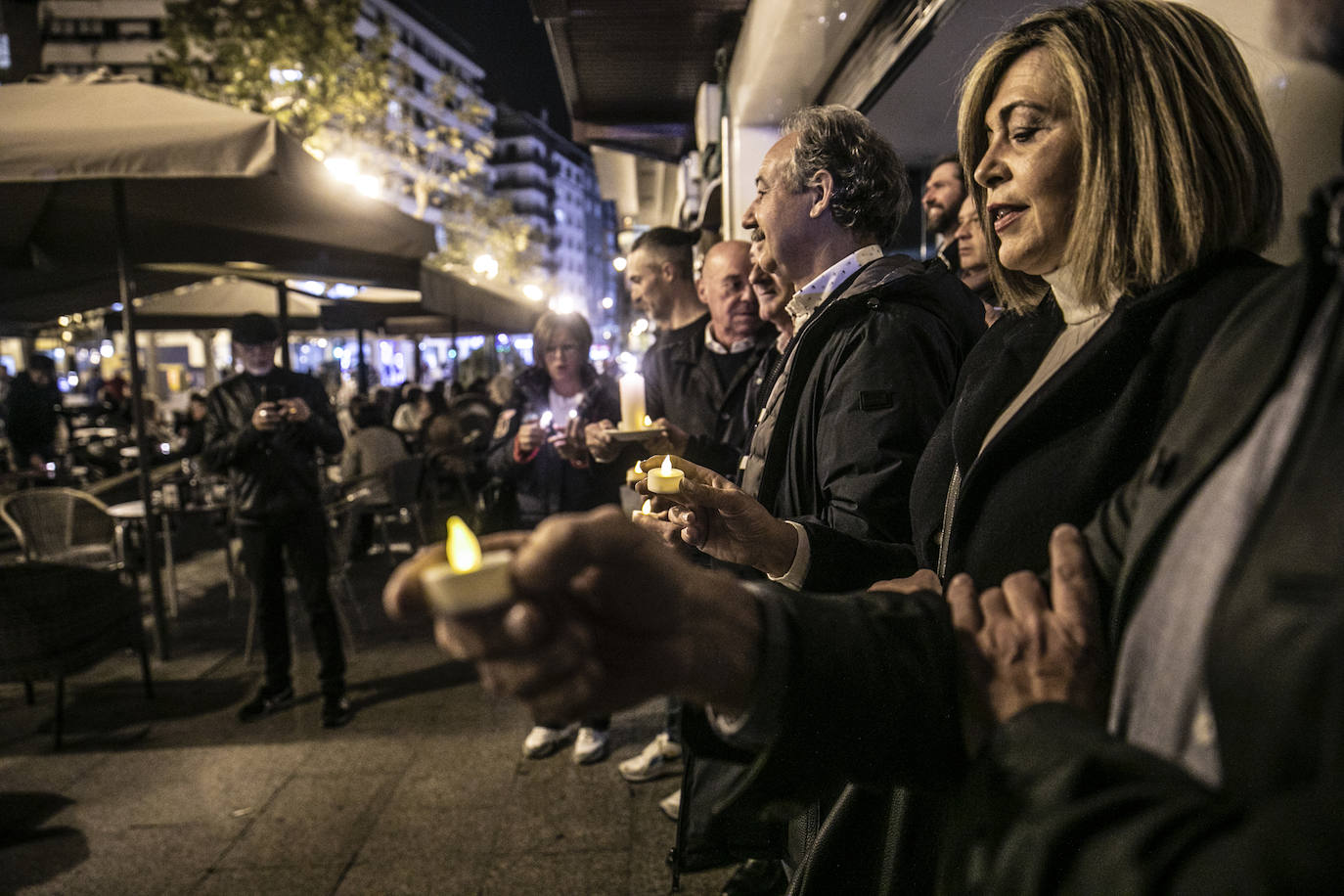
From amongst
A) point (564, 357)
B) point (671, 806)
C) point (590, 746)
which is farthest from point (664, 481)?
point (564, 357)

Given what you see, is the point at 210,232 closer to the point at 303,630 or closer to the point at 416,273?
the point at 416,273

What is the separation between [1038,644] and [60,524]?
708cm

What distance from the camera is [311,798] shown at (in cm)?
370

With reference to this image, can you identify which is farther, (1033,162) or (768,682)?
(1033,162)

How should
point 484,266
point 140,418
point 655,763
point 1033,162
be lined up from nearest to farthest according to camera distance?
point 1033,162, point 655,763, point 140,418, point 484,266

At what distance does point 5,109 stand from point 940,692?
531 cm

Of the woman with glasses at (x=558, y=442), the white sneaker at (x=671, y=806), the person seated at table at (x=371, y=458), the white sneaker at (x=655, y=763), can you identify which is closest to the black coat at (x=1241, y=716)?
the white sneaker at (x=671, y=806)

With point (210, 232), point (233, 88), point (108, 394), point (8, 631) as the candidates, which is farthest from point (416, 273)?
point (108, 394)

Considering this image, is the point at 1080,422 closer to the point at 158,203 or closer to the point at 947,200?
the point at 947,200

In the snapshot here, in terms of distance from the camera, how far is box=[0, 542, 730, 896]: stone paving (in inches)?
123

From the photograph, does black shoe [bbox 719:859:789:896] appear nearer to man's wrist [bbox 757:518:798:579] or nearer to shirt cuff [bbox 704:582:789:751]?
man's wrist [bbox 757:518:798:579]

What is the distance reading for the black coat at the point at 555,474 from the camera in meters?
4.36

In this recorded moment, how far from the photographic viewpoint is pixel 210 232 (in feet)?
21.3

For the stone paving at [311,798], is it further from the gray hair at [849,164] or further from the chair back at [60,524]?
the gray hair at [849,164]
